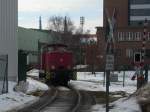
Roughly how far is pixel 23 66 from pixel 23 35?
223ft

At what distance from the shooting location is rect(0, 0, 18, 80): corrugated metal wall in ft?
121

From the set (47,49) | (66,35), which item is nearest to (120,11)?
(66,35)

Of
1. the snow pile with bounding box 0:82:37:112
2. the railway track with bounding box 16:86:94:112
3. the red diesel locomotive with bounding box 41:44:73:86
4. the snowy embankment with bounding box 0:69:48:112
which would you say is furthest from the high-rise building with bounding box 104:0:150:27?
the snow pile with bounding box 0:82:37:112

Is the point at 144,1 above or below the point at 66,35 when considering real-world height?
above

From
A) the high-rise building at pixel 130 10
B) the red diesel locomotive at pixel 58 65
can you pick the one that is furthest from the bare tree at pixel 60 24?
the red diesel locomotive at pixel 58 65

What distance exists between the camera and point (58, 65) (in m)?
41.6

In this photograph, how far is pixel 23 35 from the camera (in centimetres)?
10444

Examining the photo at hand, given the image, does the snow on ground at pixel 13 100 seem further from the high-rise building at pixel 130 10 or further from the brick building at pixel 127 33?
the high-rise building at pixel 130 10

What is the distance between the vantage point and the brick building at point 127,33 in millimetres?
93750

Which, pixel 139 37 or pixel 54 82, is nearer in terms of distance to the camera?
pixel 54 82

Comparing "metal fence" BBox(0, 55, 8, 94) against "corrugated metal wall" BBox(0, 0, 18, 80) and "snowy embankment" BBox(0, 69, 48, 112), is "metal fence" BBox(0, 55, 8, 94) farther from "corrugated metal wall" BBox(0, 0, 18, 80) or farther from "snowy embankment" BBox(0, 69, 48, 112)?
"corrugated metal wall" BBox(0, 0, 18, 80)

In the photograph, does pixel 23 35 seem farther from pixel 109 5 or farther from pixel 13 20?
pixel 13 20

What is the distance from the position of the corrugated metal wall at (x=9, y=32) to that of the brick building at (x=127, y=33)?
3565 cm

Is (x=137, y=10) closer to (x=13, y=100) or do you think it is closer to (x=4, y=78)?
(x=4, y=78)
